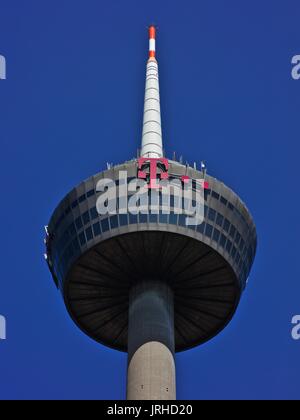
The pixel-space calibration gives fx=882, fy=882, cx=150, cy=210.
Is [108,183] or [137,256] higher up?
[108,183]

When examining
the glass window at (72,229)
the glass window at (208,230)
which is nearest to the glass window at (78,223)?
the glass window at (72,229)

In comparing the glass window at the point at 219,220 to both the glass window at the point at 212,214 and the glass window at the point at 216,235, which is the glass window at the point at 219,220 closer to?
the glass window at the point at 212,214

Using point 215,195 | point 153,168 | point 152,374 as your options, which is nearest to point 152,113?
point 153,168

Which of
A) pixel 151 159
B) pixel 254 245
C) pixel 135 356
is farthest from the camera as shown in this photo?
pixel 254 245

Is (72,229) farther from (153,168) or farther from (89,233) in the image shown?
(153,168)

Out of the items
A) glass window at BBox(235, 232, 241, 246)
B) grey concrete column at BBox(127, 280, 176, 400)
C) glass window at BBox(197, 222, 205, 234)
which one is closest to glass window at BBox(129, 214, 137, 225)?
glass window at BBox(197, 222, 205, 234)
